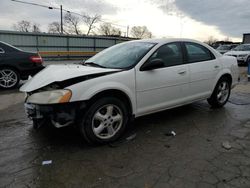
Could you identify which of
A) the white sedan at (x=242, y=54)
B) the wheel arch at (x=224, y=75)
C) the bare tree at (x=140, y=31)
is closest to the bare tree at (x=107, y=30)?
the bare tree at (x=140, y=31)

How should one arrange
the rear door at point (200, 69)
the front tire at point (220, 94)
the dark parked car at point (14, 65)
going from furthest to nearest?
the dark parked car at point (14, 65), the front tire at point (220, 94), the rear door at point (200, 69)

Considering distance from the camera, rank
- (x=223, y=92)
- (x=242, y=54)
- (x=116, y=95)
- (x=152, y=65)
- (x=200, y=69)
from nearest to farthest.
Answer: (x=116, y=95)
(x=152, y=65)
(x=200, y=69)
(x=223, y=92)
(x=242, y=54)

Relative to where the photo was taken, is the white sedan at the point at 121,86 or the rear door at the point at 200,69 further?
the rear door at the point at 200,69

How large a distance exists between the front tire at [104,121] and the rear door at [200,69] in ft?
5.28

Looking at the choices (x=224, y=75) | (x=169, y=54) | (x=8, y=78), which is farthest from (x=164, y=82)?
(x=8, y=78)

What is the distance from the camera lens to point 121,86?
330cm

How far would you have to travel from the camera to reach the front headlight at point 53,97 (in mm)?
2885

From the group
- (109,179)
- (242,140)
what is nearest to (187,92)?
(242,140)

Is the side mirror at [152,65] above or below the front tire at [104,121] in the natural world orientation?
above

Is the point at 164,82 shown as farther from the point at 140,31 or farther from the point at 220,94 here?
the point at 140,31

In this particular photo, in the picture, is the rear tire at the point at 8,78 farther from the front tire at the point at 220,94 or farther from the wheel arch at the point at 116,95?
the front tire at the point at 220,94

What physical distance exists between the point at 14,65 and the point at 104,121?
513cm

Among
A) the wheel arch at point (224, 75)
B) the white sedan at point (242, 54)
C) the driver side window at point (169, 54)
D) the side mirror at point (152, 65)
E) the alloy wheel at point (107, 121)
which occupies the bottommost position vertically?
the alloy wheel at point (107, 121)

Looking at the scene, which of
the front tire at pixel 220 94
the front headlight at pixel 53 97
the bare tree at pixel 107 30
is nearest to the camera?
the front headlight at pixel 53 97
